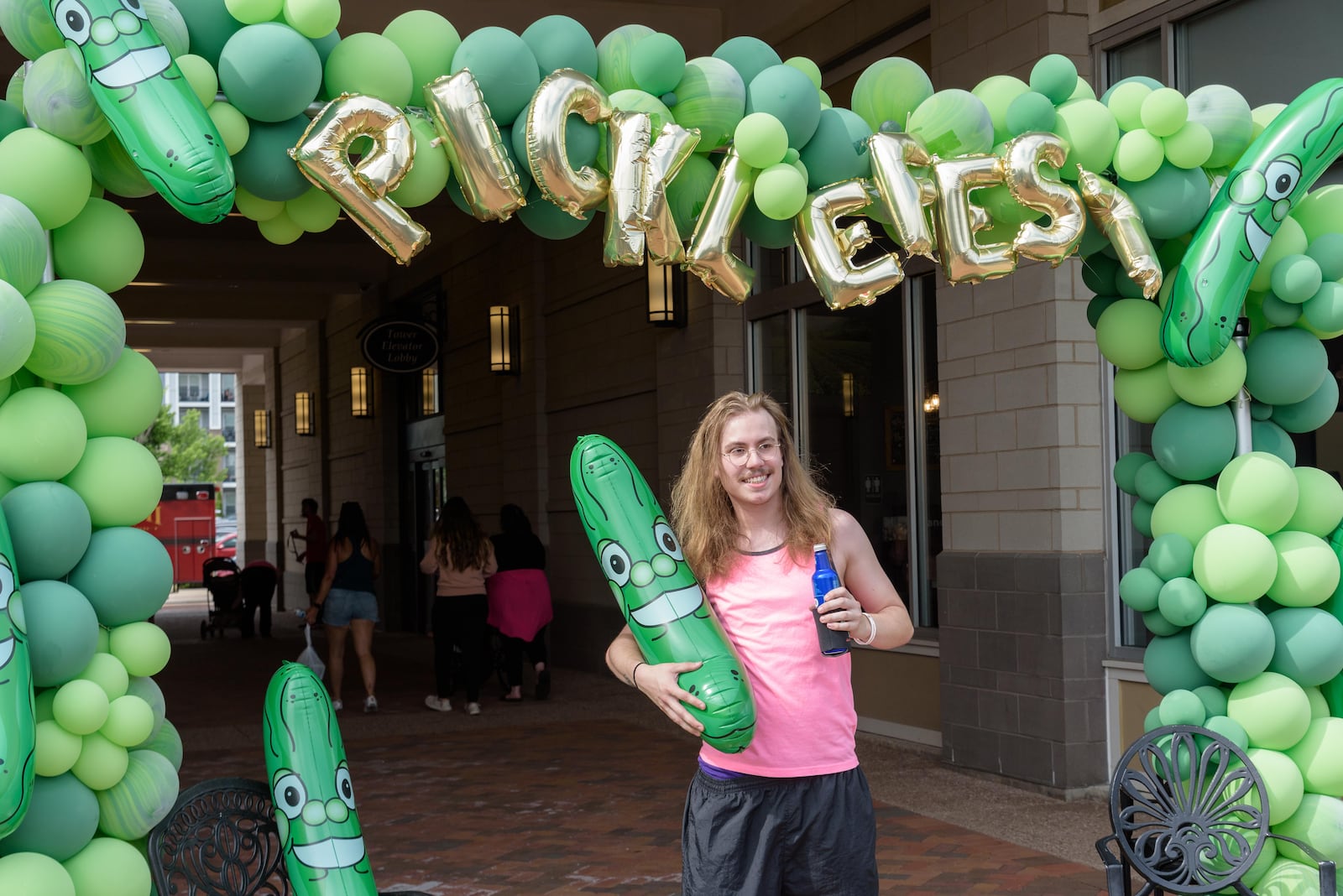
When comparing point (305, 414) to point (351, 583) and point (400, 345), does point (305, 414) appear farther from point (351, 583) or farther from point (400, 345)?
point (351, 583)

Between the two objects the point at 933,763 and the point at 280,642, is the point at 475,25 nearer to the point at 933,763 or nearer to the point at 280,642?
the point at 933,763

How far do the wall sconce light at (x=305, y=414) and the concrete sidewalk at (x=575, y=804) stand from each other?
11.7 m

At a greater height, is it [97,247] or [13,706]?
[97,247]

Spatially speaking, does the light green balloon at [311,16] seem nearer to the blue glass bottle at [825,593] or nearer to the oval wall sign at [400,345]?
the blue glass bottle at [825,593]

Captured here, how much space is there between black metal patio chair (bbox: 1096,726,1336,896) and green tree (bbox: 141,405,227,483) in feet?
184

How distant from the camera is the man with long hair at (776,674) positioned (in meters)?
2.98

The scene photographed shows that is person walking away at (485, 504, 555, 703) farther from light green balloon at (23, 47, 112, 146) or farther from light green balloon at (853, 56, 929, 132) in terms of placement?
light green balloon at (23, 47, 112, 146)

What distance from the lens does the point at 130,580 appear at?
321 cm

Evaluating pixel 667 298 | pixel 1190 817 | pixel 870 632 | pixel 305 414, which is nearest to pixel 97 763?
pixel 870 632

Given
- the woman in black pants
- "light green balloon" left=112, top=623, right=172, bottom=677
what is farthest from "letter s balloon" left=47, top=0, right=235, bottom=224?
the woman in black pants

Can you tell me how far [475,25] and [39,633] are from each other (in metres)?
7.21

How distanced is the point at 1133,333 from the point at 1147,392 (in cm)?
22

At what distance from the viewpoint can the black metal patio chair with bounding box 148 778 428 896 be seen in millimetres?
3404

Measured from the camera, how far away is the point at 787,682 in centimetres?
304
